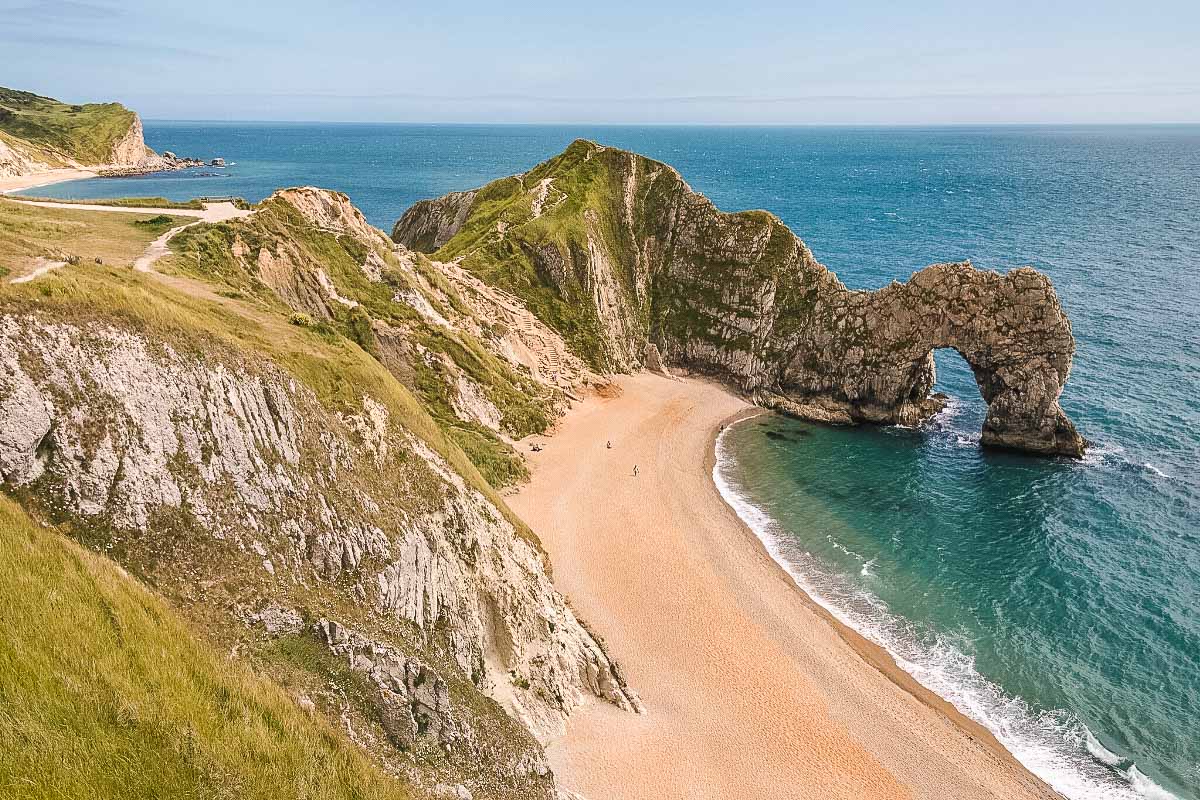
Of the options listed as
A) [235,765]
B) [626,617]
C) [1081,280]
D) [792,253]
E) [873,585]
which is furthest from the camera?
[1081,280]

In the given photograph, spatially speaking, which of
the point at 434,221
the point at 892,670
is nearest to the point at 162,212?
the point at 434,221

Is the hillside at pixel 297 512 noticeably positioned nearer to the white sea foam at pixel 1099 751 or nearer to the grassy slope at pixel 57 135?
the white sea foam at pixel 1099 751

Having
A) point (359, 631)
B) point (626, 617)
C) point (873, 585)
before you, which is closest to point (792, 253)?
point (873, 585)

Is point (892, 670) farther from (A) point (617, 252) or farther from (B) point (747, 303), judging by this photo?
(A) point (617, 252)

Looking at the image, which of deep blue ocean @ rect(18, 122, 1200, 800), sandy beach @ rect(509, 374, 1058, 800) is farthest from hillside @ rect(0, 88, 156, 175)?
deep blue ocean @ rect(18, 122, 1200, 800)

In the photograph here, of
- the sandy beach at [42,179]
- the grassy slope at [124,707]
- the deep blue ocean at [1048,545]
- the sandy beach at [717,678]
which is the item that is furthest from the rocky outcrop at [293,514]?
the sandy beach at [42,179]

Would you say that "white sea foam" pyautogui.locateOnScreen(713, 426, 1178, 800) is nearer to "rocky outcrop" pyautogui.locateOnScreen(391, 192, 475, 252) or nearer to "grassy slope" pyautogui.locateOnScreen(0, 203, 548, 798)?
"grassy slope" pyautogui.locateOnScreen(0, 203, 548, 798)

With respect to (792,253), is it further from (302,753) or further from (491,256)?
(302,753)
